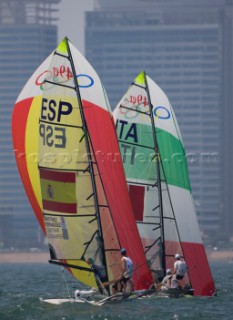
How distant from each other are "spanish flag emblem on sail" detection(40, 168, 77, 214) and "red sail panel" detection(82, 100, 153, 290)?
47.7 inches

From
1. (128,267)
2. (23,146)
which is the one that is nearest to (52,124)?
(23,146)

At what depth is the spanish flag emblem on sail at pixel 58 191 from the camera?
33.6 meters

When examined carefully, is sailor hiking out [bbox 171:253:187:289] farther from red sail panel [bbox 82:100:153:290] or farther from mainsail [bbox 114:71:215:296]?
mainsail [bbox 114:71:215:296]

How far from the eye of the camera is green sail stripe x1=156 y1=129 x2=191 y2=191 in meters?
39.7

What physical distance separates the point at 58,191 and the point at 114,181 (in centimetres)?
216

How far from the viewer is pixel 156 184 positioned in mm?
39531

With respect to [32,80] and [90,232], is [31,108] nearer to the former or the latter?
[32,80]

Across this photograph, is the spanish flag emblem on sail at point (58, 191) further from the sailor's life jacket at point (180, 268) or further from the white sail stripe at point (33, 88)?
the sailor's life jacket at point (180, 268)

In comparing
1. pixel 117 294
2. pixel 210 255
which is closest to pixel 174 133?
pixel 117 294

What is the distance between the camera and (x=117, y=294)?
111 feet

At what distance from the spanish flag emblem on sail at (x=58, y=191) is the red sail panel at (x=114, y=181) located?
1.21 m

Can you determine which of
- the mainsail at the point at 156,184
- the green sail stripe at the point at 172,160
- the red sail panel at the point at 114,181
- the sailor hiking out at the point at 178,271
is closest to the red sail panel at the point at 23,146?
the red sail panel at the point at 114,181

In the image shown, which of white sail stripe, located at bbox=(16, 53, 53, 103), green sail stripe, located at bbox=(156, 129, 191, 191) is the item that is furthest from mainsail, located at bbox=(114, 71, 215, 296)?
white sail stripe, located at bbox=(16, 53, 53, 103)

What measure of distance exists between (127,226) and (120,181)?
1258mm
